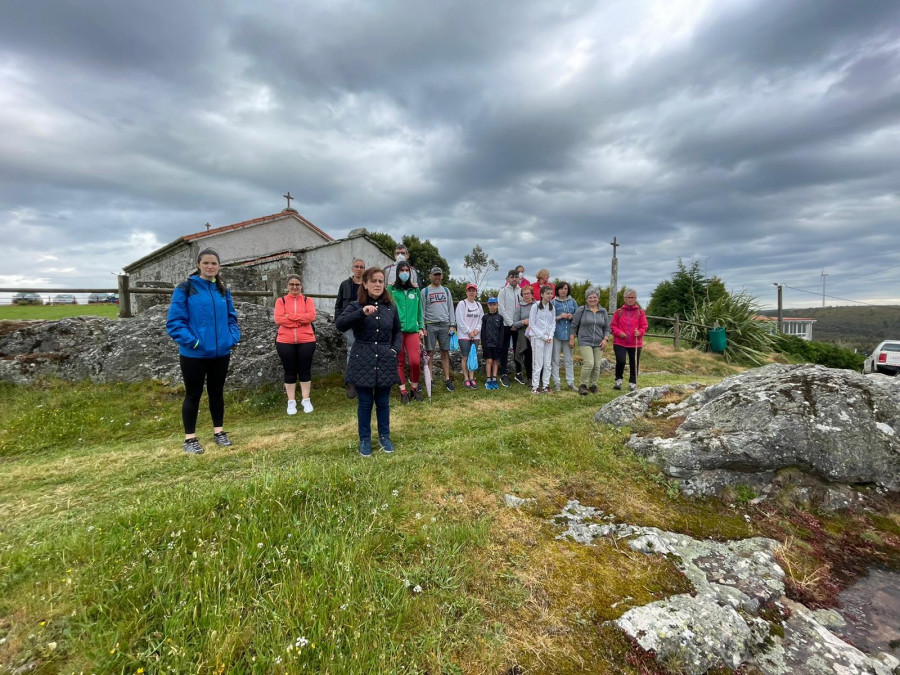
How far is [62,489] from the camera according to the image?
3.38 m

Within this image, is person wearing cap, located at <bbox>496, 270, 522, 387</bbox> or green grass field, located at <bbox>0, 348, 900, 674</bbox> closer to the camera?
green grass field, located at <bbox>0, 348, 900, 674</bbox>

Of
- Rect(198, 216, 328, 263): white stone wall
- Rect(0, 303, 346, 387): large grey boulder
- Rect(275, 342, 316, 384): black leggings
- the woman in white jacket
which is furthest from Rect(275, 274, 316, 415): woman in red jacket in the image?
Rect(198, 216, 328, 263): white stone wall

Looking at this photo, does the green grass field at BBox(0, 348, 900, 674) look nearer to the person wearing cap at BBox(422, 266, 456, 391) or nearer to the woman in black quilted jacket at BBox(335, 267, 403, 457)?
the woman in black quilted jacket at BBox(335, 267, 403, 457)

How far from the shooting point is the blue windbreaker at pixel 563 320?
7.41 m

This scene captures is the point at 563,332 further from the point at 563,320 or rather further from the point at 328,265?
the point at 328,265

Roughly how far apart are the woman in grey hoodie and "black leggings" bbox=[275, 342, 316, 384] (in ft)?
16.1

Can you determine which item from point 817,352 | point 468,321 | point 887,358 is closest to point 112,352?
point 468,321

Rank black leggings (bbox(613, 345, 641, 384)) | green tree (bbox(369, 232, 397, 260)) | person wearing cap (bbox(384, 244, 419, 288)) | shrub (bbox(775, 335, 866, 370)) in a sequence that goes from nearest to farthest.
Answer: person wearing cap (bbox(384, 244, 419, 288)), black leggings (bbox(613, 345, 641, 384)), shrub (bbox(775, 335, 866, 370)), green tree (bbox(369, 232, 397, 260))

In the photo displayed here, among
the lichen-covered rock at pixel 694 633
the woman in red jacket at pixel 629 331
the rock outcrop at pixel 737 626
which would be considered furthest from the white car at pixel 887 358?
the lichen-covered rock at pixel 694 633

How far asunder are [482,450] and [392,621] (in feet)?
6.82

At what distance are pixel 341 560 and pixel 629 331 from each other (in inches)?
264

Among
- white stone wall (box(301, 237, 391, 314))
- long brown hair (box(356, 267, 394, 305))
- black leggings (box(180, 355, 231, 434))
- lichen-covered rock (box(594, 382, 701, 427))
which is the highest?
white stone wall (box(301, 237, 391, 314))

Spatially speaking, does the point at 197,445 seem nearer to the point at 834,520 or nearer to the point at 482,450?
the point at 482,450

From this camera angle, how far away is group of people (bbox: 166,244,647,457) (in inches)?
166
